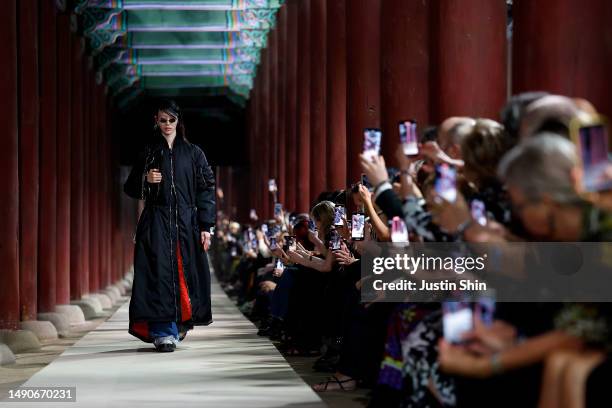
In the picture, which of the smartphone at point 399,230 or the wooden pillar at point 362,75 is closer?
the smartphone at point 399,230

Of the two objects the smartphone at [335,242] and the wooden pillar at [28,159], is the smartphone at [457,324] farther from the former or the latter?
the wooden pillar at [28,159]

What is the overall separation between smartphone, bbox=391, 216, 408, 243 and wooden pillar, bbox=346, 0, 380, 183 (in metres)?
6.06

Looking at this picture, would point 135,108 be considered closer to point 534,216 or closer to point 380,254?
point 380,254

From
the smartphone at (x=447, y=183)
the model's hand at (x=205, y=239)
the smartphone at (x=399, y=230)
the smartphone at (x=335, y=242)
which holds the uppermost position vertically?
the smartphone at (x=447, y=183)

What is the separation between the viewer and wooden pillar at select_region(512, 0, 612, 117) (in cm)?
585

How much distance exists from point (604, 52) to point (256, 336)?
21.7ft

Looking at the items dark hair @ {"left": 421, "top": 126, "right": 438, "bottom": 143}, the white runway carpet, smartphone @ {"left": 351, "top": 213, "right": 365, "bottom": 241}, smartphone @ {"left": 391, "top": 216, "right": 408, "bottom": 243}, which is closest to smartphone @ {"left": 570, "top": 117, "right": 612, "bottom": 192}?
smartphone @ {"left": 391, "top": 216, "right": 408, "bottom": 243}

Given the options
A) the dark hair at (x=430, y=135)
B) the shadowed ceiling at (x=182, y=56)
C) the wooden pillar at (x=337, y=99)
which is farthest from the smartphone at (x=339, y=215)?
the shadowed ceiling at (x=182, y=56)

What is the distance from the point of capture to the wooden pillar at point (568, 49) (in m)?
5.85

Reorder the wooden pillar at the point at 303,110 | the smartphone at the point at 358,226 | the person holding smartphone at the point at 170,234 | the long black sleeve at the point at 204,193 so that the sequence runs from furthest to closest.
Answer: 1. the wooden pillar at the point at 303,110
2. the long black sleeve at the point at 204,193
3. the person holding smartphone at the point at 170,234
4. the smartphone at the point at 358,226

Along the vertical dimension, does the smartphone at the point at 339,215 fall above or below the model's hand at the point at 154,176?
below

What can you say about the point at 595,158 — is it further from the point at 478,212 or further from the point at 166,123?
the point at 166,123

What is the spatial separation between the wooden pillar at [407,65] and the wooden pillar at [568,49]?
10.7 feet

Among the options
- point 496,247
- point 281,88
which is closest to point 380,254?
point 496,247
